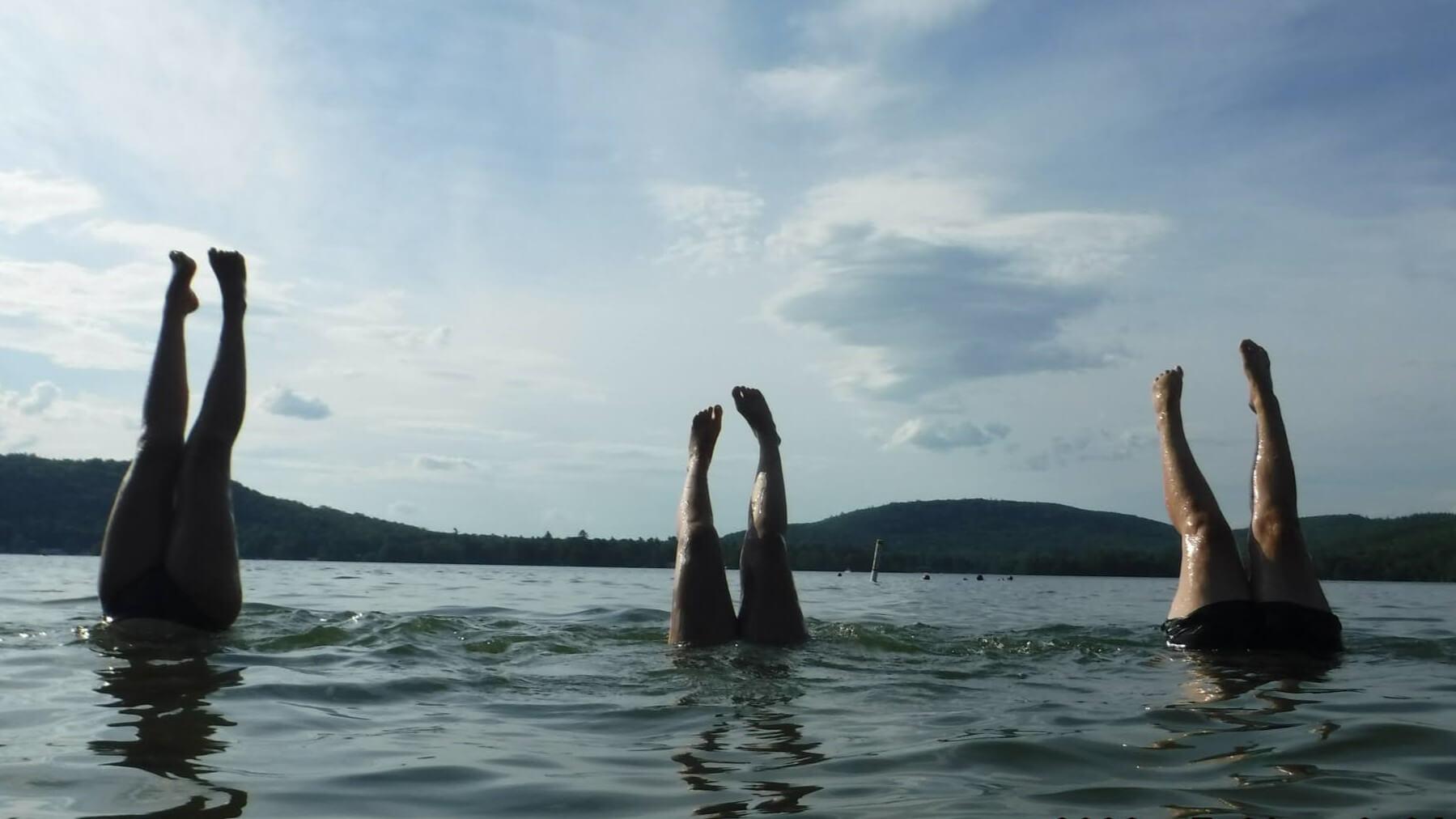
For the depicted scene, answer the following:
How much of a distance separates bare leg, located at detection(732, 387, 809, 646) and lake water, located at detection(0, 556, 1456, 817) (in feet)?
0.87

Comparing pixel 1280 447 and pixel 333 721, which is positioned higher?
pixel 1280 447

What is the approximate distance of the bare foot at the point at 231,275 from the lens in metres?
6.56

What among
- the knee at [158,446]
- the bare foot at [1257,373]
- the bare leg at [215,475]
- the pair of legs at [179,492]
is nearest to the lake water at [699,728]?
the pair of legs at [179,492]

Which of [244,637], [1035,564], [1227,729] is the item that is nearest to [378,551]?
[1035,564]

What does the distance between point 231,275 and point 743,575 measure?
3.43m

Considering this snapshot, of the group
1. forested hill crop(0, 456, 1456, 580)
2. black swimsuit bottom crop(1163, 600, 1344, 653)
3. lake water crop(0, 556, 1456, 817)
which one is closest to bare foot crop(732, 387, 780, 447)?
lake water crop(0, 556, 1456, 817)

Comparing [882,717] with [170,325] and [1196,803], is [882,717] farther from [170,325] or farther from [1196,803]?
[170,325]

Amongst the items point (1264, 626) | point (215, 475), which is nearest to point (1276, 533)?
point (1264, 626)

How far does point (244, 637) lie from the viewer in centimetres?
736

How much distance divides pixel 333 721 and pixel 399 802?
4.77 feet

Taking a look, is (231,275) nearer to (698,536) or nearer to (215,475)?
(215,475)

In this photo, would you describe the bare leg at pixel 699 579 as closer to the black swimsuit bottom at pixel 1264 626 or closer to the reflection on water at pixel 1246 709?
the reflection on water at pixel 1246 709

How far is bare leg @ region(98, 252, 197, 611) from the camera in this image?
249 inches

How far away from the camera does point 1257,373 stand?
704 cm
